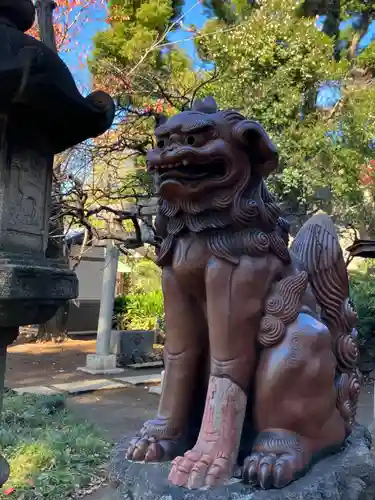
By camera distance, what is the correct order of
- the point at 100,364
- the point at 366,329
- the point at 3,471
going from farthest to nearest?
the point at 366,329 < the point at 100,364 < the point at 3,471

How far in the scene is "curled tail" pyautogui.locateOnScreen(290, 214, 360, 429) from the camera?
205cm

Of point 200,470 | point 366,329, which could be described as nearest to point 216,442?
point 200,470

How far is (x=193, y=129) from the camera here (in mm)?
1750

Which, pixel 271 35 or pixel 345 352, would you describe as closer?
pixel 345 352

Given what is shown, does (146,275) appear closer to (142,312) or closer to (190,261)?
(142,312)

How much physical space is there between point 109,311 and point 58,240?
5.29 feet

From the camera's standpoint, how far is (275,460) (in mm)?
1653

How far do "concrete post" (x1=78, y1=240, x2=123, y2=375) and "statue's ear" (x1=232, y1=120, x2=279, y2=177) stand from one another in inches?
273

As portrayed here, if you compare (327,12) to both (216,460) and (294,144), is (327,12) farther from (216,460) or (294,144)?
(216,460)

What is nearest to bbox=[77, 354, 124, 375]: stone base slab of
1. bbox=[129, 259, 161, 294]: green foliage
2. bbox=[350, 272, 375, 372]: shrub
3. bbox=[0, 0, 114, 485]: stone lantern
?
bbox=[350, 272, 375, 372]: shrub

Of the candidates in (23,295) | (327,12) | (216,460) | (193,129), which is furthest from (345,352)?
(327,12)

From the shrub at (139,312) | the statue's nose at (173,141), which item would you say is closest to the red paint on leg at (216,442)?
the statue's nose at (173,141)

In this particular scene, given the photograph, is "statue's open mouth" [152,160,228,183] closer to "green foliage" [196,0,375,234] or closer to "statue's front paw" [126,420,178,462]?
"statue's front paw" [126,420,178,462]

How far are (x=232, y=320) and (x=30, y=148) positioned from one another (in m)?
1.53
